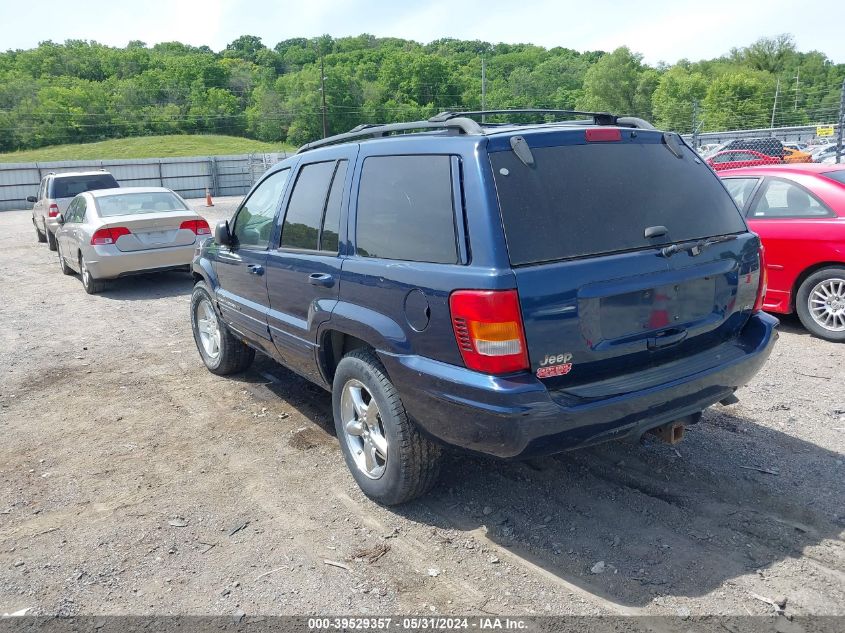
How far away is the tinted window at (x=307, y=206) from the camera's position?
4121 mm

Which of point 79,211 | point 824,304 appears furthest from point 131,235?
point 824,304

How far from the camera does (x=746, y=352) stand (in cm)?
350

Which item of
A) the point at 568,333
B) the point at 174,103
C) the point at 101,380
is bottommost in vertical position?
the point at 101,380

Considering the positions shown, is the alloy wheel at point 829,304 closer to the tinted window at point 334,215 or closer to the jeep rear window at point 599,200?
the jeep rear window at point 599,200

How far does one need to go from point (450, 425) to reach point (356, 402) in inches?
34.5

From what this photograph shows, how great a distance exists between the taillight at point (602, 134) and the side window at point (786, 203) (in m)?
4.04

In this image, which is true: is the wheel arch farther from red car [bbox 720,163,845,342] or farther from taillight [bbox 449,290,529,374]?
taillight [bbox 449,290,529,374]

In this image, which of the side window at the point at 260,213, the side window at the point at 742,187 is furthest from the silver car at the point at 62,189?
the side window at the point at 742,187

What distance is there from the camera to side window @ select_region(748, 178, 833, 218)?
6414 millimetres

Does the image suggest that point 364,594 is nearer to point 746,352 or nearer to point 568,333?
point 568,333

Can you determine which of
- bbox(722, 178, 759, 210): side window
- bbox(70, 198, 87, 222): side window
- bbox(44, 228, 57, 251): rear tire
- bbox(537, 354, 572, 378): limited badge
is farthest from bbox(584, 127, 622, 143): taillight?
bbox(44, 228, 57, 251): rear tire

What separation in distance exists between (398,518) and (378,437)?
1.43 ft

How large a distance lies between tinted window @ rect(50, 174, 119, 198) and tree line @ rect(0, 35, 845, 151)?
52235 mm

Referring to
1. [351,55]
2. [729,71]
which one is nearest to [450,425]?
[351,55]
